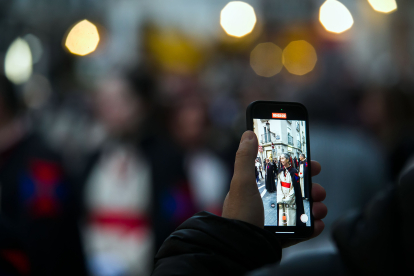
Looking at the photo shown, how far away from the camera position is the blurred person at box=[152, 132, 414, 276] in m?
0.44

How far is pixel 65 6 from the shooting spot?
184 inches

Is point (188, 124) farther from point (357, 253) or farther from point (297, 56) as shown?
point (297, 56)

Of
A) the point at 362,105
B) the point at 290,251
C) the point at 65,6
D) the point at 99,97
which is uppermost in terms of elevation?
the point at 65,6

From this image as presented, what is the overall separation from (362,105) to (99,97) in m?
1.69

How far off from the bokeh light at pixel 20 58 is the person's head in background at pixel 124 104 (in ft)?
5.07

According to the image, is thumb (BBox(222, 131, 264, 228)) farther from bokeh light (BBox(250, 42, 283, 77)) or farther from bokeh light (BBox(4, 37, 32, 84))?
bokeh light (BBox(250, 42, 283, 77))

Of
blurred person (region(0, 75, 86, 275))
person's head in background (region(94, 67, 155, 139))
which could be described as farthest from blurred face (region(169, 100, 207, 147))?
blurred person (region(0, 75, 86, 275))

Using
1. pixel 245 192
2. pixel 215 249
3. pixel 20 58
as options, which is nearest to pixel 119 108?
pixel 245 192

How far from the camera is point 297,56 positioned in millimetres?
5875

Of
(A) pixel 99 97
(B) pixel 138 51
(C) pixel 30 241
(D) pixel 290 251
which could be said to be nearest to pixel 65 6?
(B) pixel 138 51

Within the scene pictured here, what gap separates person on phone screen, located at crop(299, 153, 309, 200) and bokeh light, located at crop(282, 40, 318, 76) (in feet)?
15.0

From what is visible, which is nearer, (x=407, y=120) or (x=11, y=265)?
(x=11, y=265)

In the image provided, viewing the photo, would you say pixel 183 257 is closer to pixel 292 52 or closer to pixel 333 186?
pixel 333 186

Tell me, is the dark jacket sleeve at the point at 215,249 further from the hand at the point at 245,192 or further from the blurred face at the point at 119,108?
the blurred face at the point at 119,108
